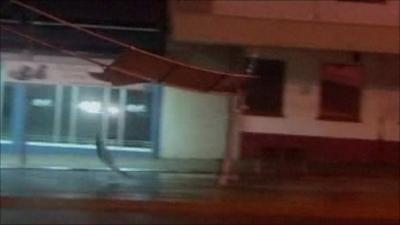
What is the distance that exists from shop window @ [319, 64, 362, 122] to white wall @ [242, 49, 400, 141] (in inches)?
4.9

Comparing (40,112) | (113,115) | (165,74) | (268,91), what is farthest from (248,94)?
(165,74)

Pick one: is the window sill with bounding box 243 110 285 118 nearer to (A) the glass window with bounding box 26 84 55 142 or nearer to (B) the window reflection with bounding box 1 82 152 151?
(B) the window reflection with bounding box 1 82 152 151

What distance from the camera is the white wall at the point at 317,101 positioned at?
83.6 feet

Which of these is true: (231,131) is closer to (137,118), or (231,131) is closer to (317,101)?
(137,118)

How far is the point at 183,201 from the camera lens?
16188 millimetres

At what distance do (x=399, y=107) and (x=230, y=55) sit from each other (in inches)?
154

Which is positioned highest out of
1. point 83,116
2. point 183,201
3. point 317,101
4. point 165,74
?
point 165,74

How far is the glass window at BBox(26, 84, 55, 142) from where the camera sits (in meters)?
24.9

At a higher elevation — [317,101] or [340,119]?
[317,101]

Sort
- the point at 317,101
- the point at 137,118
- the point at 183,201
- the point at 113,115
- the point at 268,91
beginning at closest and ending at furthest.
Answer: the point at 183,201 → the point at 113,115 → the point at 137,118 → the point at 317,101 → the point at 268,91

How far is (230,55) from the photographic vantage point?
25.0 m

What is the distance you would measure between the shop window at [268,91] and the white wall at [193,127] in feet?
2.54

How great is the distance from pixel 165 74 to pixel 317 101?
7.17m

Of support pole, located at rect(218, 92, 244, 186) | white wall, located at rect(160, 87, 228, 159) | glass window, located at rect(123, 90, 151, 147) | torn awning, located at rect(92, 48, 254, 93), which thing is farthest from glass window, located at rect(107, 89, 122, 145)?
support pole, located at rect(218, 92, 244, 186)
